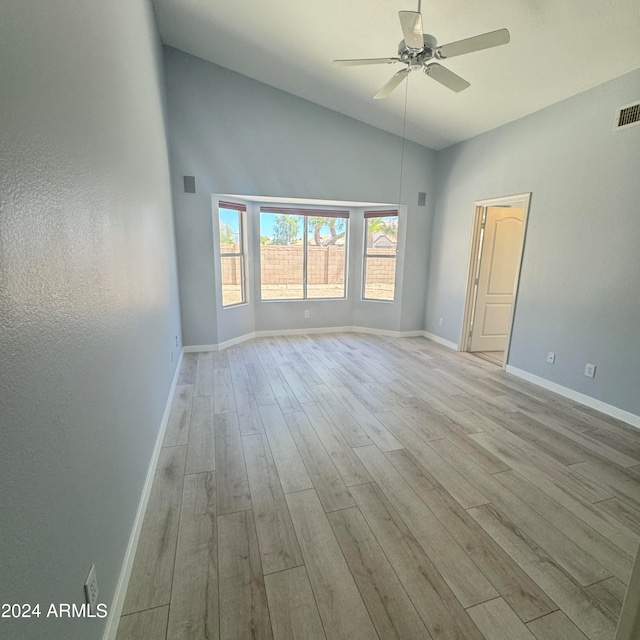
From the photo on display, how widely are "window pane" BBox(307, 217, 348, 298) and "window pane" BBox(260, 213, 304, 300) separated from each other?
17cm

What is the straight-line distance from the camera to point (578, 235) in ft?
10.5

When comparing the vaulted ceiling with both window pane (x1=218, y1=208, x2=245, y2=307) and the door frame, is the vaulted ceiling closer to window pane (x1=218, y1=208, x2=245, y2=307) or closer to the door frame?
the door frame

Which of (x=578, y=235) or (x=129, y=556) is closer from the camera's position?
(x=129, y=556)

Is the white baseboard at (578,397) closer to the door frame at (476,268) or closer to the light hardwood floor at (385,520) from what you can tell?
the light hardwood floor at (385,520)

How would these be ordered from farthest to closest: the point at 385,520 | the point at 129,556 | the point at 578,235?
the point at 578,235, the point at 385,520, the point at 129,556

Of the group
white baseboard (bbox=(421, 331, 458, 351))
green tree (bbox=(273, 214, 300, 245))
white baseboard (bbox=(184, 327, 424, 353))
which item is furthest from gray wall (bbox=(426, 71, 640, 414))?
green tree (bbox=(273, 214, 300, 245))

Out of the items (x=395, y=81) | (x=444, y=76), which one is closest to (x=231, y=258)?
(x=395, y=81)

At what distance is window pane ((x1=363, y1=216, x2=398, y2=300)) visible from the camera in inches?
214

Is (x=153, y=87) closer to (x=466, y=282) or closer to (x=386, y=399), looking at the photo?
(x=386, y=399)

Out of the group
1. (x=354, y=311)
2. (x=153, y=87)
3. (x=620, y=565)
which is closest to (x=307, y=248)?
(x=354, y=311)

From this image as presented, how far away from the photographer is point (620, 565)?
1.55 m

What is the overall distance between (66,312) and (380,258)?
5075 millimetres

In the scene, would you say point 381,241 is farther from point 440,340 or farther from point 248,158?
point 248,158

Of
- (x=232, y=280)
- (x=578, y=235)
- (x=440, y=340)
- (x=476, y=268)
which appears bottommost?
(x=440, y=340)
